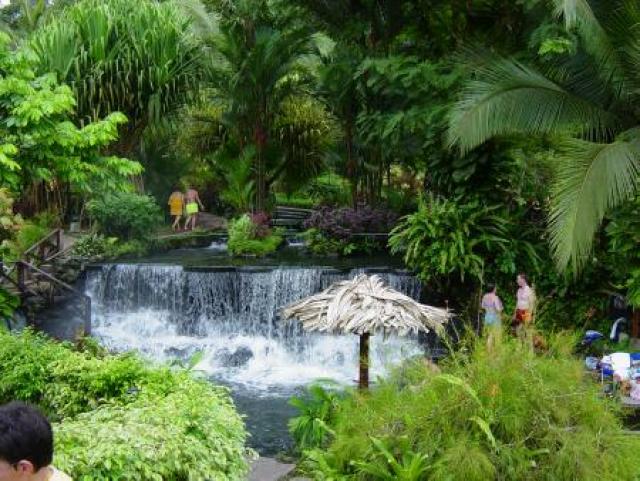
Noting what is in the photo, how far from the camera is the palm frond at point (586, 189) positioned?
848cm

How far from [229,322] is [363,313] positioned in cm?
638

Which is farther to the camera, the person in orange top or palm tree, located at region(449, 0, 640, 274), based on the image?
the person in orange top

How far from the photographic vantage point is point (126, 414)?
16.3 ft

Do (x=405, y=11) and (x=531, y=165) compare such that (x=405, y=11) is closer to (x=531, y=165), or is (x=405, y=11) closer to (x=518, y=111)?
(x=531, y=165)

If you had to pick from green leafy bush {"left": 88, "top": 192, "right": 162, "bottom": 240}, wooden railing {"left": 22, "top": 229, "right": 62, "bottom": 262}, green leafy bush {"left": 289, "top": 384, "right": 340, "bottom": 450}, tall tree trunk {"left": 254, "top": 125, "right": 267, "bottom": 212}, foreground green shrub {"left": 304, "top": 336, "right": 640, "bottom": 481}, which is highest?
tall tree trunk {"left": 254, "top": 125, "right": 267, "bottom": 212}

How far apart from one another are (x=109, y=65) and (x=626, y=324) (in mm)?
11898

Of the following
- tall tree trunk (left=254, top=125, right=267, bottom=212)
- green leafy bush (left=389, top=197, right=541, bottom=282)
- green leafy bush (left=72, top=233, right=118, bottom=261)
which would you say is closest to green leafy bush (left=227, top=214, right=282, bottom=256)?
tall tree trunk (left=254, top=125, right=267, bottom=212)

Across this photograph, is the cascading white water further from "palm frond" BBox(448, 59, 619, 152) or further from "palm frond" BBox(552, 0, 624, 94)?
"palm frond" BBox(552, 0, 624, 94)

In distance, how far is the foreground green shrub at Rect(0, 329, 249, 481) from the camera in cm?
436

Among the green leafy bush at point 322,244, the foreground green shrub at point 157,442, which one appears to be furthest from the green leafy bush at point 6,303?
the green leafy bush at point 322,244

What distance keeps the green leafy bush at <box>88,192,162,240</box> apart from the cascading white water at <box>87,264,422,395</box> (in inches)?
90.8

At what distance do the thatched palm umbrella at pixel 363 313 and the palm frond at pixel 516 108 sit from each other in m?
3.02

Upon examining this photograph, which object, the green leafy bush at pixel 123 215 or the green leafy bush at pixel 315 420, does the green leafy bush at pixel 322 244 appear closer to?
the green leafy bush at pixel 123 215

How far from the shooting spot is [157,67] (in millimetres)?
16875
